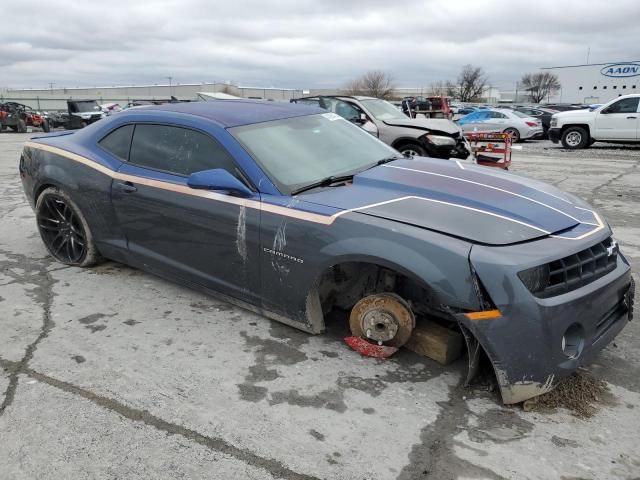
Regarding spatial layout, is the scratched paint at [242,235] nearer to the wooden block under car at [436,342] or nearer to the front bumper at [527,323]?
the wooden block under car at [436,342]

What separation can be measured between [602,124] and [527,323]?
52.1ft

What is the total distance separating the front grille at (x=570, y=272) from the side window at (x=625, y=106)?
1492cm

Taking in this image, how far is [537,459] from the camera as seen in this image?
2.31 m

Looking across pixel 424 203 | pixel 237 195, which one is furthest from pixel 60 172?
pixel 424 203

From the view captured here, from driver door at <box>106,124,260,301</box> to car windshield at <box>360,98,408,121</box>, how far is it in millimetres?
6665

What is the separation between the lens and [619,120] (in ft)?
51.0

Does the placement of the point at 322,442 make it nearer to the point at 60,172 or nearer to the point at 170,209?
the point at 170,209

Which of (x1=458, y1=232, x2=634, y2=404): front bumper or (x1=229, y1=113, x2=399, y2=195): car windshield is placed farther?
(x1=229, y1=113, x2=399, y2=195): car windshield

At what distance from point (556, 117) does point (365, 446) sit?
55.7ft

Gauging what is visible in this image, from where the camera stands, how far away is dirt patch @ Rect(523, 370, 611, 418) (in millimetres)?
2660

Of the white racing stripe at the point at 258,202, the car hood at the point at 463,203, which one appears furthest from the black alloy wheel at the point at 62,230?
the car hood at the point at 463,203

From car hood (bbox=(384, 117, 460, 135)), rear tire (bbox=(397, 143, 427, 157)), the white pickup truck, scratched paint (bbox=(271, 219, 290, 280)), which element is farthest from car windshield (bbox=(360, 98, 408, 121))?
the white pickup truck

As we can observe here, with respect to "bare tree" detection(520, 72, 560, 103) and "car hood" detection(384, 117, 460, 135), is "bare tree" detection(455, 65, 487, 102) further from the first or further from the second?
"car hood" detection(384, 117, 460, 135)

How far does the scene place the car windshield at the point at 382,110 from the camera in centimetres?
1004
